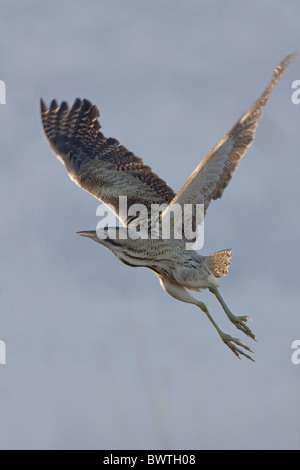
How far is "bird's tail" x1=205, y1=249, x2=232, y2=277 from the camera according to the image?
432 inches

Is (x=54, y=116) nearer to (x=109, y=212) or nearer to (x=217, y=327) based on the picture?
(x=109, y=212)

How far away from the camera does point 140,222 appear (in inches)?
437

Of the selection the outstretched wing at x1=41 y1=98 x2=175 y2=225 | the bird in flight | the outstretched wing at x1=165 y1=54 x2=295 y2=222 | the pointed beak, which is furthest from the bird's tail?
the pointed beak

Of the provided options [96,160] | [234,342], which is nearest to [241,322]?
[234,342]

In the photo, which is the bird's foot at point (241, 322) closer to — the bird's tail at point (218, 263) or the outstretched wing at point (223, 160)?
the bird's tail at point (218, 263)

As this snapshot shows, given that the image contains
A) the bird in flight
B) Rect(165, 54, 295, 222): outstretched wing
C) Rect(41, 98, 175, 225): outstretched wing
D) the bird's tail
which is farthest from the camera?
Rect(41, 98, 175, 225): outstretched wing

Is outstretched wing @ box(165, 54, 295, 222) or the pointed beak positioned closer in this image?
outstretched wing @ box(165, 54, 295, 222)

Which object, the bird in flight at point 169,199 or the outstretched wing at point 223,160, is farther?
the bird in flight at point 169,199

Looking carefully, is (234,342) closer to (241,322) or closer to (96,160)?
(241,322)

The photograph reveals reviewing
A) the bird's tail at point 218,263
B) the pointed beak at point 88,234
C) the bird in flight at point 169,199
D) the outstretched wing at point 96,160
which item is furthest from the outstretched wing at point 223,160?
the outstretched wing at point 96,160

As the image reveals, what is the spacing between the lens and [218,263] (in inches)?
434

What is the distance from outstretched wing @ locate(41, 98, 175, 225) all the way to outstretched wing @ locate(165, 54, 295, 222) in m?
A: 1.27

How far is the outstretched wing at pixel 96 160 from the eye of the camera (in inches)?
469

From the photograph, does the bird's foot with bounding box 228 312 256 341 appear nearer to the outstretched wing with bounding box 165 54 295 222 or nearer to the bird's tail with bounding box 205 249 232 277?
the bird's tail with bounding box 205 249 232 277
